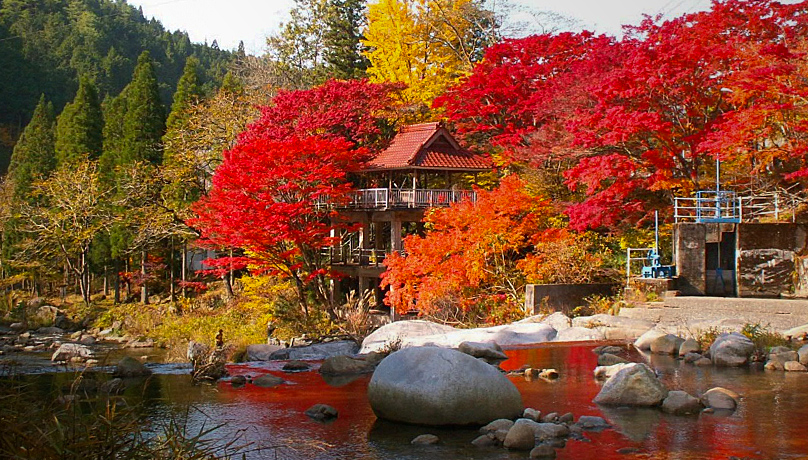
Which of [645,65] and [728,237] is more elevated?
[645,65]

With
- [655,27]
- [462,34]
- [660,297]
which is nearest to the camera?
[660,297]

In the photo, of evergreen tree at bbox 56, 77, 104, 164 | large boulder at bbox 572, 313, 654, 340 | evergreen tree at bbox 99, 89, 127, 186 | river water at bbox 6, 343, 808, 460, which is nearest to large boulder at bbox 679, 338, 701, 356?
river water at bbox 6, 343, 808, 460

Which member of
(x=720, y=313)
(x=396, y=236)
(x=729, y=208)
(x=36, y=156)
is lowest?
(x=720, y=313)

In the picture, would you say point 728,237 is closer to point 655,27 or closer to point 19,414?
point 655,27

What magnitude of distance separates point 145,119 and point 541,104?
19.5 m

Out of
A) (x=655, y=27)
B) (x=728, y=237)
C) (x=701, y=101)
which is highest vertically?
(x=655, y=27)

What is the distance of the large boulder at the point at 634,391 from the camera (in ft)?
35.4

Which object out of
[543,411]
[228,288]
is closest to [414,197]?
[228,288]

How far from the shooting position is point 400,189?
27141 millimetres

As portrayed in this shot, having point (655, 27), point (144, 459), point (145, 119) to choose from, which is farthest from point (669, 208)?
point (145, 119)

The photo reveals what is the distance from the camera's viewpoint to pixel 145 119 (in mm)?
36219

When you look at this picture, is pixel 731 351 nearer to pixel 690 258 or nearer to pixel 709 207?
pixel 690 258

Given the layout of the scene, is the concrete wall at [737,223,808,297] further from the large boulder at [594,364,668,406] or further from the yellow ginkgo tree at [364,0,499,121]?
the yellow ginkgo tree at [364,0,499,121]

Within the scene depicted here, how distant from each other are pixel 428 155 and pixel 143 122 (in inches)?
601
